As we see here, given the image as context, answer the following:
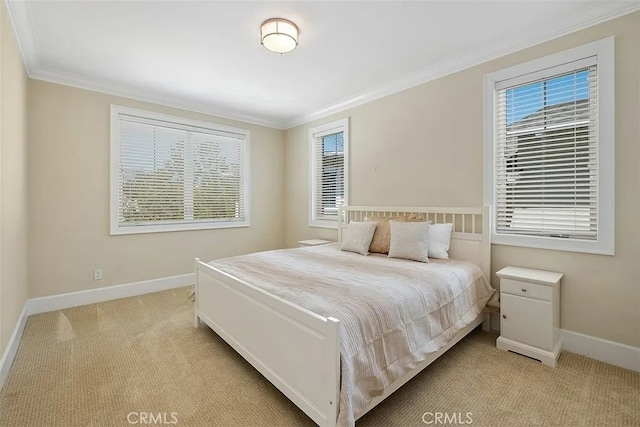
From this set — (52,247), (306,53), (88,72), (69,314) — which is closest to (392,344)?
(306,53)

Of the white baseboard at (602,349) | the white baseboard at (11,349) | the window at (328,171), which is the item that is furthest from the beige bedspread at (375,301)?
the window at (328,171)

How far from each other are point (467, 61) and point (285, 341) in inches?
123

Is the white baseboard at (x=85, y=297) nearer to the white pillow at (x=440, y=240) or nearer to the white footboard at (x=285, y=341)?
the white footboard at (x=285, y=341)

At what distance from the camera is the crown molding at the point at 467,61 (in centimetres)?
223

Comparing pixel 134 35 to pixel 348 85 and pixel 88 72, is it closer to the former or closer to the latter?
pixel 88 72

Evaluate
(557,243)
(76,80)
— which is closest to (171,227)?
(76,80)

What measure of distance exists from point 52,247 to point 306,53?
3.53 m

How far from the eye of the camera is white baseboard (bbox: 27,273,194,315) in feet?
10.7

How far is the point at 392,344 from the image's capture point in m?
1.67

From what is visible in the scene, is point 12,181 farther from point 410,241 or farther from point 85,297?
point 410,241

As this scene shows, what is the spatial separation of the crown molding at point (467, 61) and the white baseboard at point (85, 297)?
3.37m

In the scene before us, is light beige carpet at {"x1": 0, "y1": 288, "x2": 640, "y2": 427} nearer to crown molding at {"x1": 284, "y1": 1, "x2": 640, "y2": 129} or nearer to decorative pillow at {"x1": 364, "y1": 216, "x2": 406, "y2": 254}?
decorative pillow at {"x1": 364, "y1": 216, "x2": 406, "y2": 254}

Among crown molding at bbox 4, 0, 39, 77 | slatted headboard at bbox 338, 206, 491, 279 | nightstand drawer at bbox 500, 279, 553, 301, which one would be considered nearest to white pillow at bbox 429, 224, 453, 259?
slatted headboard at bbox 338, 206, 491, 279

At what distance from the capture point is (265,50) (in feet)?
9.37
